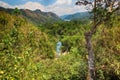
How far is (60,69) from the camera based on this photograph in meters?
25.2

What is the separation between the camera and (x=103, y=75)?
2341cm

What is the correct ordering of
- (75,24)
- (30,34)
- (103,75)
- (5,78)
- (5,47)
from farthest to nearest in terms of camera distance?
(75,24), (103,75), (30,34), (5,47), (5,78)

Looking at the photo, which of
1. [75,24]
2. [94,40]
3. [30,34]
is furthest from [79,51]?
[75,24]

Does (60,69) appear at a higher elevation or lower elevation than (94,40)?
lower

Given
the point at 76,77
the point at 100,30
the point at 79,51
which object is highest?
the point at 100,30

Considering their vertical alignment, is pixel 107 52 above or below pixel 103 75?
above

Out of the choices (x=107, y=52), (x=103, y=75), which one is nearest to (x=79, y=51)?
(x=107, y=52)

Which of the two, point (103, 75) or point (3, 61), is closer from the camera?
point (3, 61)

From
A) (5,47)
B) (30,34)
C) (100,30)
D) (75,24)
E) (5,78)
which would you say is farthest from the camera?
(75,24)

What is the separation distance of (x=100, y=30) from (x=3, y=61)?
21381 millimetres

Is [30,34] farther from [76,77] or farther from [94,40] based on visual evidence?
[94,40]

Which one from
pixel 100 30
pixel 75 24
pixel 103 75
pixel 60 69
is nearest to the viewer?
pixel 103 75

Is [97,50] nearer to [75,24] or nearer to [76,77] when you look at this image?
[76,77]

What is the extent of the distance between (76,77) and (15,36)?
48.8ft
